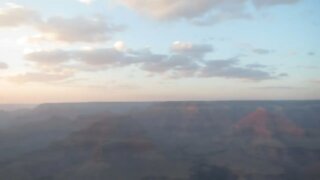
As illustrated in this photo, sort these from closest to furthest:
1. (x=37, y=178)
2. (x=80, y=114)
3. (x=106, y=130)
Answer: (x=37, y=178), (x=106, y=130), (x=80, y=114)

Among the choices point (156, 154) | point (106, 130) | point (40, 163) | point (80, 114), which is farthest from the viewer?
point (80, 114)

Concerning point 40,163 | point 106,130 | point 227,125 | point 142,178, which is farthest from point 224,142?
point 40,163

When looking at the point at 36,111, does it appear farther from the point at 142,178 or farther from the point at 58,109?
the point at 142,178

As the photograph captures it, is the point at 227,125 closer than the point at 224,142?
No

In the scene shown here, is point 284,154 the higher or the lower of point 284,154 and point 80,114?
the lower

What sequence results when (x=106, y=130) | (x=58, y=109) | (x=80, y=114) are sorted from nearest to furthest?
1. (x=106, y=130)
2. (x=80, y=114)
3. (x=58, y=109)

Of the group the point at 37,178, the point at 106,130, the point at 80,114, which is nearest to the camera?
the point at 37,178

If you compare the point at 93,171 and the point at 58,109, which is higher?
the point at 58,109

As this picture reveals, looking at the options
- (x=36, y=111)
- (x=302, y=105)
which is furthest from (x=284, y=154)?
(x=36, y=111)

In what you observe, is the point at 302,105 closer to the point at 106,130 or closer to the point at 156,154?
the point at 156,154
